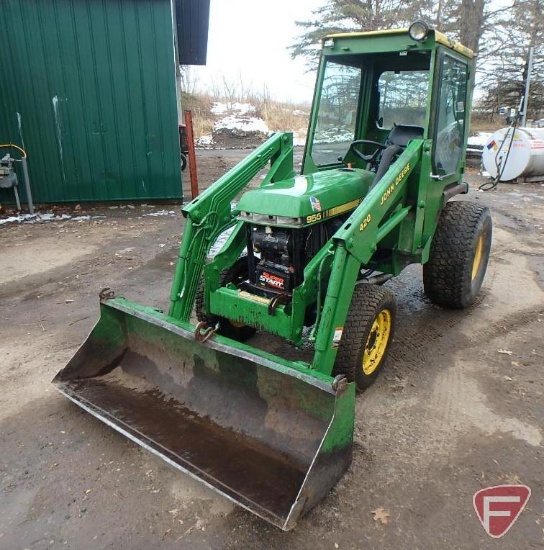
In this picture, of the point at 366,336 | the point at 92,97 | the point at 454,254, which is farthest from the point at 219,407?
the point at 92,97

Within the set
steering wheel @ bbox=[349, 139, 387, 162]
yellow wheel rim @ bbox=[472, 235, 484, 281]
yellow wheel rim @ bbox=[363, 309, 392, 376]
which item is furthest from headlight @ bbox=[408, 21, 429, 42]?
yellow wheel rim @ bbox=[472, 235, 484, 281]

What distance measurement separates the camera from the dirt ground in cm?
232

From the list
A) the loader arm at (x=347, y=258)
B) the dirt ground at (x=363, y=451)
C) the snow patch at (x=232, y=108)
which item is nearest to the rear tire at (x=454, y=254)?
the dirt ground at (x=363, y=451)

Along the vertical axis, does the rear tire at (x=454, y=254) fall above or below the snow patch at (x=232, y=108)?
below

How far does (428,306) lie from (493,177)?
8.38 meters

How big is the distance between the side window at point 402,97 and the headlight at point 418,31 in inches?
30.6

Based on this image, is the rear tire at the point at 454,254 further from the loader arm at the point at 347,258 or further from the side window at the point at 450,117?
the loader arm at the point at 347,258

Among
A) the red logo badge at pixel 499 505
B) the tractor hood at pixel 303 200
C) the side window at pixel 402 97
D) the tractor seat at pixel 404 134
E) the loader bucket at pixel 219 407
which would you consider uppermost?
the side window at pixel 402 97

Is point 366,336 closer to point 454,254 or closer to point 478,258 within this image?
point 454,254

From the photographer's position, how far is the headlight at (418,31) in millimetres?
3338

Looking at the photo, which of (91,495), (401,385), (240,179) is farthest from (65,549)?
(240,179)

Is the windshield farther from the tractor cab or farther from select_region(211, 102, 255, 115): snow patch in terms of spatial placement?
select_region(211, 102, 255, 115): snow patch

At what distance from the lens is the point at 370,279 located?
3.86 metres

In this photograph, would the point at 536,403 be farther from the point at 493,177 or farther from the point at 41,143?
the point at 493,177
